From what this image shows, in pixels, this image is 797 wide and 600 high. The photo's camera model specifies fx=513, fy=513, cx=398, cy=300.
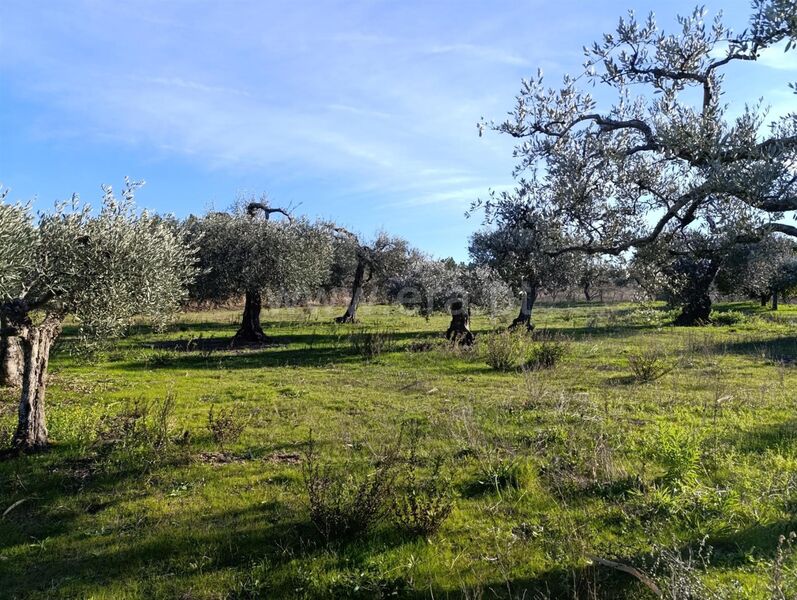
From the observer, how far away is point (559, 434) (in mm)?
8844

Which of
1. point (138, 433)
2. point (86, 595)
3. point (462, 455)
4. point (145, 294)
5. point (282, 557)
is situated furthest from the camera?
point (145, 294)

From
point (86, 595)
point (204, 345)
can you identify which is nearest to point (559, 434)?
point (86, 595)

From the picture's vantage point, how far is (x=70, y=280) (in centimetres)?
886

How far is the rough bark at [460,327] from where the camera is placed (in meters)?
23.3

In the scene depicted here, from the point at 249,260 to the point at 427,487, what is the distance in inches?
784

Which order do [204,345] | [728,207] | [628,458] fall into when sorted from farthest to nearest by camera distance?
[204,345] < [628,458] < [728,207]

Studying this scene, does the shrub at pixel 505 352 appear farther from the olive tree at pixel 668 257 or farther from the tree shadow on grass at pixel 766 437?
the tree shadow on grass at pixel 766 437

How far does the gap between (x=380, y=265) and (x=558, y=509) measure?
32165 mm

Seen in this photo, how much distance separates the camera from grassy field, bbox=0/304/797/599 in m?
5.00

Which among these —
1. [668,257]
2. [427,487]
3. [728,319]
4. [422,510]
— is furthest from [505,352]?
[728,319]

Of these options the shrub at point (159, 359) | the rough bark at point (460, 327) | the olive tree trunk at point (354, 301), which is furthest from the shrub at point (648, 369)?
the olive tree trunk at point (354, 301)

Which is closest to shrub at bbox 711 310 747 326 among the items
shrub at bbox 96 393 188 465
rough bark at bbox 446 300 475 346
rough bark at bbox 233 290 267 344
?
rough bark at bbox 446 300 475 346

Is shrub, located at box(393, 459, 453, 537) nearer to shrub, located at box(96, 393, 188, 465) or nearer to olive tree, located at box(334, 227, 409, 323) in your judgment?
shrub, located at box(96, 393, 188, 465)

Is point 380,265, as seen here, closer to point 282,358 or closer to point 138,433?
point 282,358
